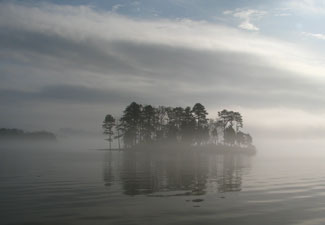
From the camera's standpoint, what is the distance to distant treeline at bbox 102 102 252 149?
413 ft

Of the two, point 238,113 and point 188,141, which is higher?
point 238,113

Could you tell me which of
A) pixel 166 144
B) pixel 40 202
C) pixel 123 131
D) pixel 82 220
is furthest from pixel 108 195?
pixel 123 131

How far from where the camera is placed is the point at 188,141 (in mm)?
123438

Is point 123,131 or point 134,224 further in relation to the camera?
point 123,131

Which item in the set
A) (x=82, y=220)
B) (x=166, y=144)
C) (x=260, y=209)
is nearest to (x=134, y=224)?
(x=82, y=220)

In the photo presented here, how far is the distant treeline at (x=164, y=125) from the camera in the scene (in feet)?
413

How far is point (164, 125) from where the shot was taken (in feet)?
443

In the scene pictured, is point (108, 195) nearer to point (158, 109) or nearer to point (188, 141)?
point (188, 141)

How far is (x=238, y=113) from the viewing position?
14350 cm

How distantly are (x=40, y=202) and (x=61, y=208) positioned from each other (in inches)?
97.9

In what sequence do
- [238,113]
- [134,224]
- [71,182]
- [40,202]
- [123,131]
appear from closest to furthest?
[134,224], [40,202], [71,182], [123,131], [238,113]

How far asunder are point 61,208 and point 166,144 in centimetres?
10580

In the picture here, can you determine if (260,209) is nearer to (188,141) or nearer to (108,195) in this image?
(108,195)

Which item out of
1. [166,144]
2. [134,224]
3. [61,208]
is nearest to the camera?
[134,224]
